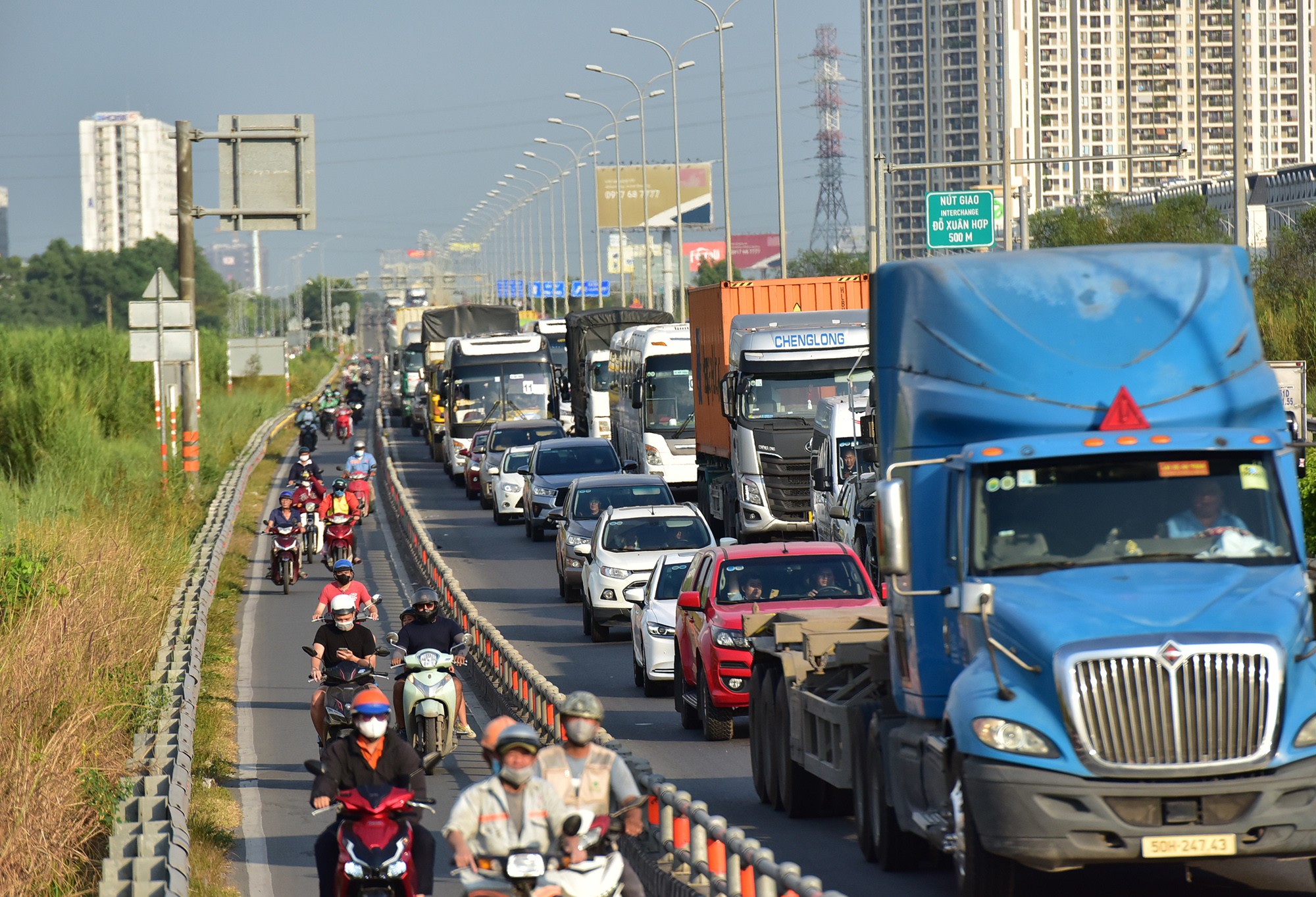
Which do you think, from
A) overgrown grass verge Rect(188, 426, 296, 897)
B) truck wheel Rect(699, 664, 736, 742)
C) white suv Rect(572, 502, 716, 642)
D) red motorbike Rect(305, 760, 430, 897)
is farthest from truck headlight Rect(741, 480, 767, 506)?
red motorbike Rect(305, 760, 430, 897)

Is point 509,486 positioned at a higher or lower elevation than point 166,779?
higher

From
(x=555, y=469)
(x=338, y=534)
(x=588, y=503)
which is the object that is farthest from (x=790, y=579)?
(x=555, y=469)

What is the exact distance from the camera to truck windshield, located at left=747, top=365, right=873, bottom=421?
95.2ft

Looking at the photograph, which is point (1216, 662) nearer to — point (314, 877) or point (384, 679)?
point (314, 877)

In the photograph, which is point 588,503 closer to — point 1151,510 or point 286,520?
point 286,520

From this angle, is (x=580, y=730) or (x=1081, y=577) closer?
(x=580, y=730)

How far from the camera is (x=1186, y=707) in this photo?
8.37 metres

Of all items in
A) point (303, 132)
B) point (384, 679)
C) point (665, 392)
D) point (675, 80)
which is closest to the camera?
point (384, 679)

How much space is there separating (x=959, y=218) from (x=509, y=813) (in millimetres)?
→ 42730

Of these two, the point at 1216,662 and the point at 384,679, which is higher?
the point at 1216,662

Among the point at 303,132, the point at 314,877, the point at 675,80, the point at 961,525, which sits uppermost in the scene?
the point at 675,80

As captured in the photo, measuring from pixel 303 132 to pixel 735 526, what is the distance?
885 centimetres

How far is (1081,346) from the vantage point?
9.81 metres

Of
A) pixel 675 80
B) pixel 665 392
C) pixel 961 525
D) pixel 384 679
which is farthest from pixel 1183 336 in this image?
pixel 675 80
